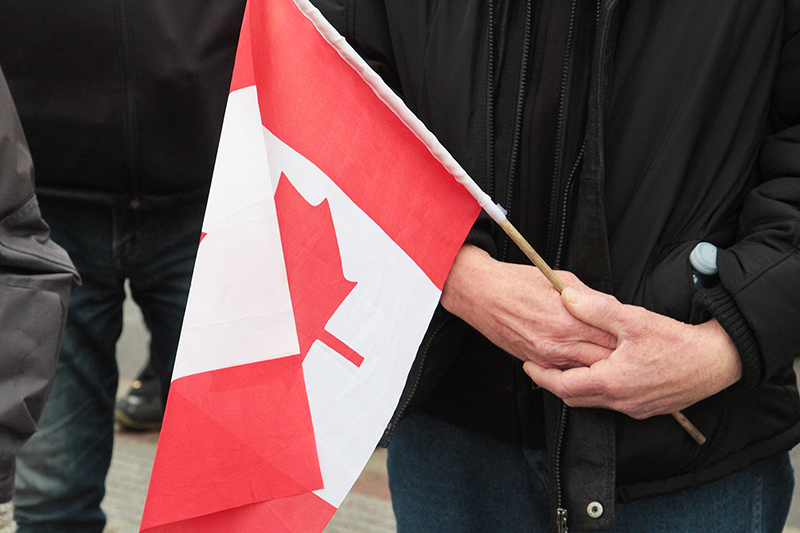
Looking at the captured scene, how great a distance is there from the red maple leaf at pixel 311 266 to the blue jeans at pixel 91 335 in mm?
1125

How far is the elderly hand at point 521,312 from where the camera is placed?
4.08 feet

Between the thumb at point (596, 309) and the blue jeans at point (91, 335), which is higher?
the thumb at point (596, 309)

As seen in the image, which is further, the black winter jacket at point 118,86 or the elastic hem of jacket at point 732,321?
the black winter jacket at point 118,86

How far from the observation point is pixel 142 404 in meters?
3.83

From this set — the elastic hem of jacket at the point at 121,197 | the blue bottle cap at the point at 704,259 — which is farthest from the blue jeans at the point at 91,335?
the blue bottle cap at the point at 704,259

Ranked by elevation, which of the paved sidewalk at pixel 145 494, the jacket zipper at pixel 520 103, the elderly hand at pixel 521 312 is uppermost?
the jacket zipper at pixel 520 103

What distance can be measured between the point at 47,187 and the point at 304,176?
47.2 inches

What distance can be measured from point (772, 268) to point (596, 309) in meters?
0.26

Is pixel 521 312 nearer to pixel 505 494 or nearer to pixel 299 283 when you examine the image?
pixel 299 283

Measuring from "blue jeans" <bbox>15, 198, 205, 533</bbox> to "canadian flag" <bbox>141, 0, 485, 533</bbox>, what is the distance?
1.12 metres

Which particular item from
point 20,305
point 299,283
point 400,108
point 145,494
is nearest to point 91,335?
point 20,305

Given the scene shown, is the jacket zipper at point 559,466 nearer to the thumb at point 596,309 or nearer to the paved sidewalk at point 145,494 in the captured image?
the thumb at point 596,309

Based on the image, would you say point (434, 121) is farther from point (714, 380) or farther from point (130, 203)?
point (130, 203)

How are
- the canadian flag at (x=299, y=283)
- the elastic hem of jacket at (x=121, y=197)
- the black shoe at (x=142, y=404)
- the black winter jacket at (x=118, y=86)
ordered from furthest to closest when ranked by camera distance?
1. the black shoe at (x=142, y=404)
2. the elastic hem of jacket at (x=121, y=197)
3. the black winter jacket at (x=118, y=86)
4. the canadian flag at (x=299, y=283)
